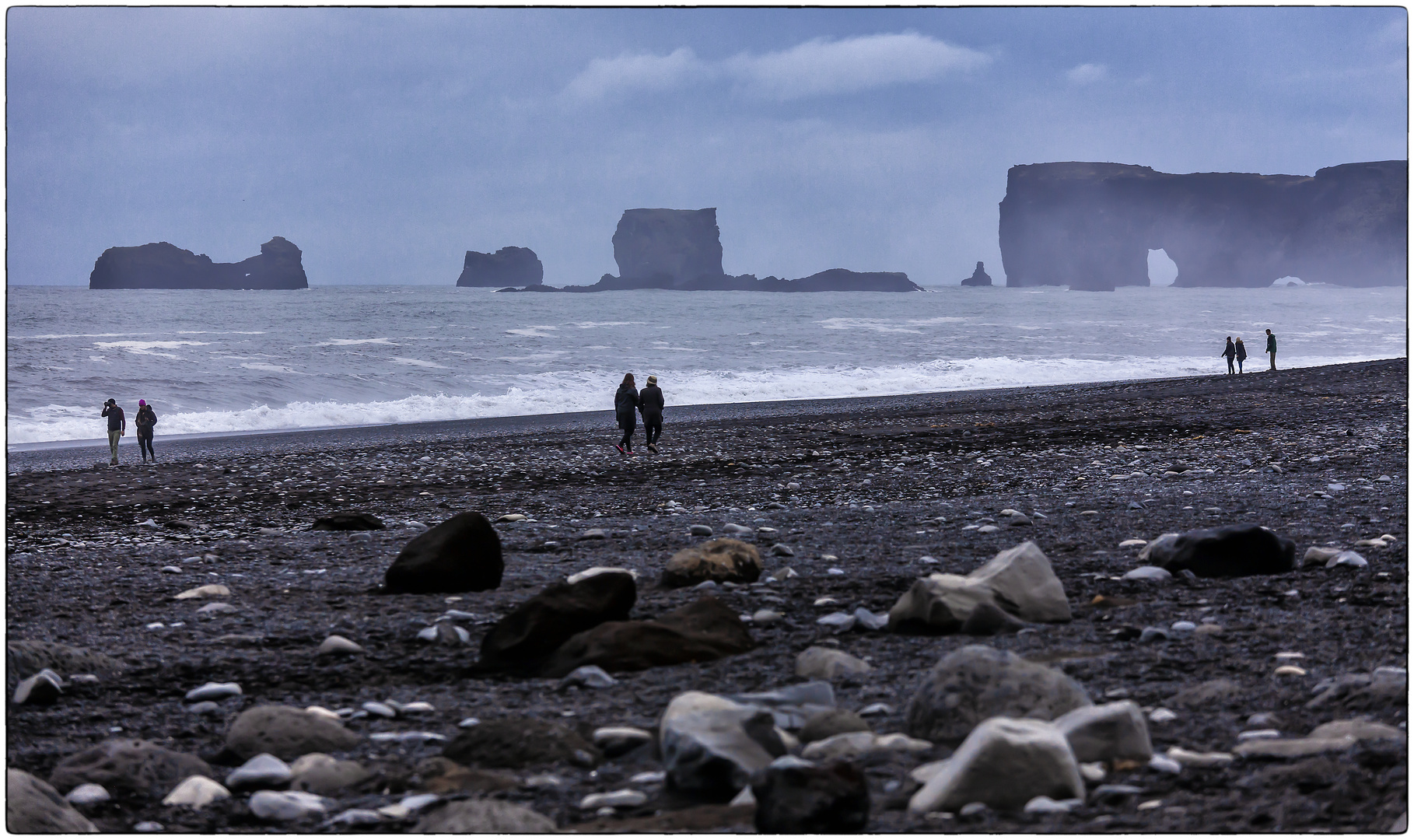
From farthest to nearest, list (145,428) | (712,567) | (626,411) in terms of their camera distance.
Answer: (145,428)
(626,411)
(712,567)

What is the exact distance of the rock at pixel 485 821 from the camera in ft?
9.37

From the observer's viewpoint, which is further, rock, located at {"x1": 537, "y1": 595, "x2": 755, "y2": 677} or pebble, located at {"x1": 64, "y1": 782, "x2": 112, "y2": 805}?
rock, located at {"x1": 537, "y1": 595, "x2": 755, "y2": 677}

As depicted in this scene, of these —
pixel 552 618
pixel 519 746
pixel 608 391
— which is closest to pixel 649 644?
pixel 552 618

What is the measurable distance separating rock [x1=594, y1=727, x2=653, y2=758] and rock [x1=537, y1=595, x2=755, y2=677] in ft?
2.83

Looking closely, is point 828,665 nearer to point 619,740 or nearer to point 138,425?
point 619,740

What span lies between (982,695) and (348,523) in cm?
744

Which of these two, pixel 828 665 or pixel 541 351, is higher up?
pixel 541 351

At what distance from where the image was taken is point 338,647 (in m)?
5.00

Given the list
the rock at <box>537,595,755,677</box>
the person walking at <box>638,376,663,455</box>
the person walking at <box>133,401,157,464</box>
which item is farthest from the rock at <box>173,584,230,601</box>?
the person walking at <box>133,401,157,464</box>

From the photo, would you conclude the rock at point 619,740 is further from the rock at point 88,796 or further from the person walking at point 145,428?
the person walking at point 145,428

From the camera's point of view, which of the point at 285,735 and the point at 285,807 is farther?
the point at 285,735

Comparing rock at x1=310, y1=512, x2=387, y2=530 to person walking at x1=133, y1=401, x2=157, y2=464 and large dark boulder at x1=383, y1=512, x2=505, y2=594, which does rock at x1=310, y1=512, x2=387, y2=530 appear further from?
person walking at x1=133, y1=401, x2=157, y2=464

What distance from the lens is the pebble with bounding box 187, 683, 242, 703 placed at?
438cm

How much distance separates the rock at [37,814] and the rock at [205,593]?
3363mm
